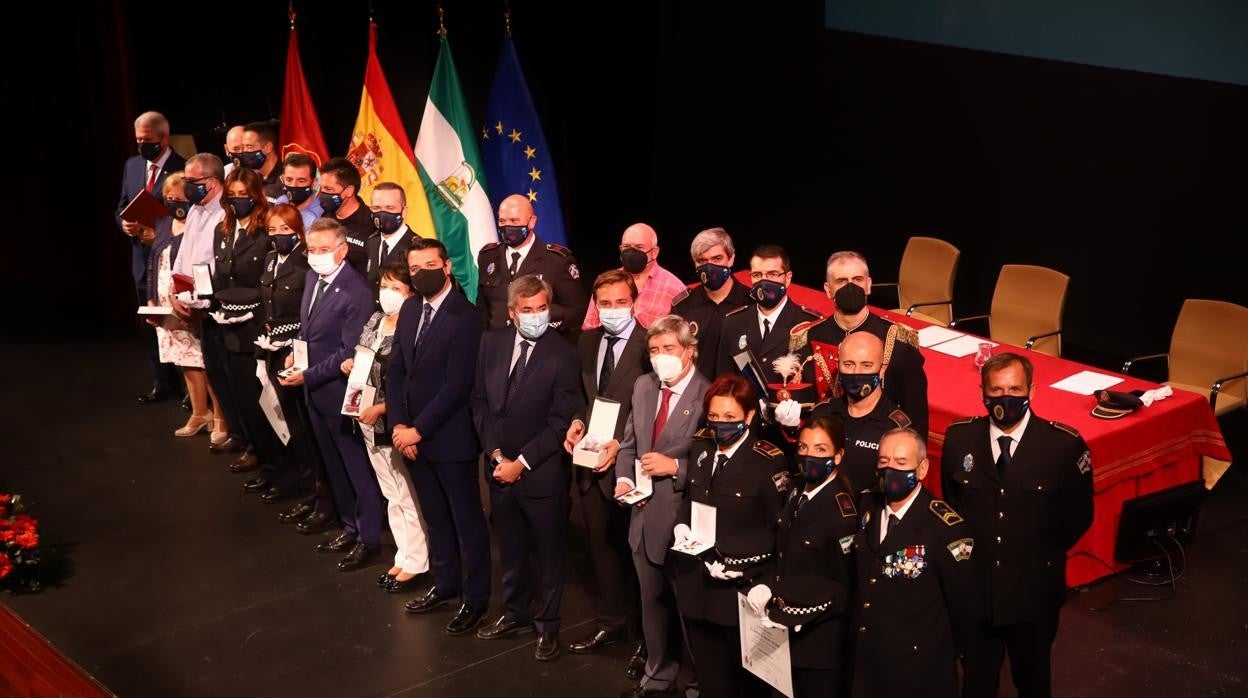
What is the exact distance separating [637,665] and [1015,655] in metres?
1.70

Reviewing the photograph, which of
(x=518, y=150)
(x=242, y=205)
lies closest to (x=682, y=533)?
(x=242, y=205)

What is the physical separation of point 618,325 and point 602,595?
1.29 m

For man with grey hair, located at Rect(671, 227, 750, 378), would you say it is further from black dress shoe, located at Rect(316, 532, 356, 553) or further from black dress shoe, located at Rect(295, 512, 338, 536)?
black dress shoe, located at Rect(295, 512, 338, 536)

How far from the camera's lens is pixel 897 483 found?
174 inches

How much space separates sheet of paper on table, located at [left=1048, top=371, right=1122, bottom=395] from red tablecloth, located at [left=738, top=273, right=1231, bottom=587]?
0.15ft

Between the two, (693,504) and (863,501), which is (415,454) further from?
(863,501)

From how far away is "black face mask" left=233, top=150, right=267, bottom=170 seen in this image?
8.47m

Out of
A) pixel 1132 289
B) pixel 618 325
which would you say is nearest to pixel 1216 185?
pixel 1132 289

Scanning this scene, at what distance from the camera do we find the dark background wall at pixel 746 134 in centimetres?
881

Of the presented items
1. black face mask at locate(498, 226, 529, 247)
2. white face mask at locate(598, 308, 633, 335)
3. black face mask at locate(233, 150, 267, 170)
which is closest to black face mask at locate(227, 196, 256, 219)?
black face mask at locate(233, 150, 267, 170)

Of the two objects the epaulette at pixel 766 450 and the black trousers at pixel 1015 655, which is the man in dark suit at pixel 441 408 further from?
the black trousers at pixel 1015 655

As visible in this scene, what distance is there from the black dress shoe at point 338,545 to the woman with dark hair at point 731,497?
9.17 feet

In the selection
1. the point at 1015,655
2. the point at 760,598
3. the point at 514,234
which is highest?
the point at 514,234

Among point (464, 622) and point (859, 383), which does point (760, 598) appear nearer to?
point (859, 383)
